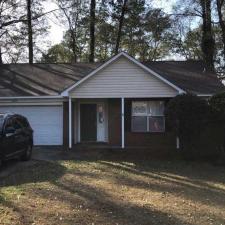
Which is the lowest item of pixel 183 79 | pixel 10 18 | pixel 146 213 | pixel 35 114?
pixel 146 213

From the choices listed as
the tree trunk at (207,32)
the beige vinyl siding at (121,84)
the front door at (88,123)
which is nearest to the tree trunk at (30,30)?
the tree trunk at (207,32)

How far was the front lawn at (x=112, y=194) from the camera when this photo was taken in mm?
9531

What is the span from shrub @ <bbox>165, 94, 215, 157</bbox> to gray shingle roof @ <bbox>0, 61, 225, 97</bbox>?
409cm

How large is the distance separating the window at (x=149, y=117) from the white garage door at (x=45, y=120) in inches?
143

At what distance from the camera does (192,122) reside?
790 inches

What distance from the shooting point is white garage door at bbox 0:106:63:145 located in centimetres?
2564

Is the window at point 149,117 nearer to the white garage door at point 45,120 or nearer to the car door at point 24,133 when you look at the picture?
the white garage door at point 45,120

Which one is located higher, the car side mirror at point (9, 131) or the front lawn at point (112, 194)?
the car side mirror at point (9, 131)

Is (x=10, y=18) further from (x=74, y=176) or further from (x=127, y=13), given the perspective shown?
(x=74, y=176)

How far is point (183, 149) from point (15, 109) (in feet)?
29.9

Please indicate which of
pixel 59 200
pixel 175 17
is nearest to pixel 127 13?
pixel 175 17

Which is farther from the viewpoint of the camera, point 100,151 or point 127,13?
point 127,13

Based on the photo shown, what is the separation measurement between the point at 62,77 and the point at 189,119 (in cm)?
989

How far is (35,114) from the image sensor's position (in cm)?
2578
